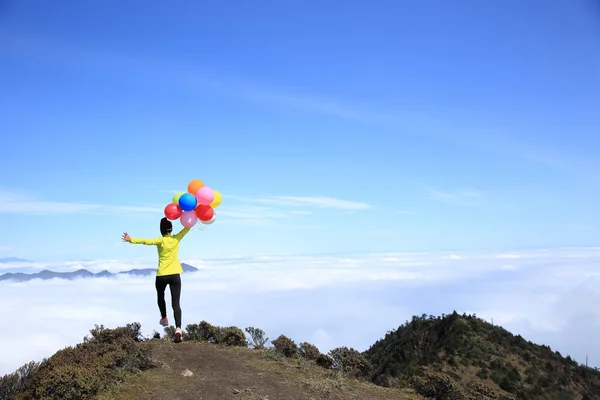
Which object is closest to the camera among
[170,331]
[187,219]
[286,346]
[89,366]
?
[89,366]

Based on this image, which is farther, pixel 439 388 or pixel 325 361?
pixel 325 361

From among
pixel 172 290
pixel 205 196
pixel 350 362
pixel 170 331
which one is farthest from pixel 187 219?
pixel 350 362

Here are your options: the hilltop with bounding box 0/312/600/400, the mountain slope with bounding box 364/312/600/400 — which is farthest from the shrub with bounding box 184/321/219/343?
the mountain slope with bounding box 364/312/600/400

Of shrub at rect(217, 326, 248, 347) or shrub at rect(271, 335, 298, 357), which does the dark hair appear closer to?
shrub at rect(217, 326, 248, 347)

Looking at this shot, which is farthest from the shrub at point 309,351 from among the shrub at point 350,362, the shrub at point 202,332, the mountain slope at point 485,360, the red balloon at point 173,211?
the mountain slope at point 485,360

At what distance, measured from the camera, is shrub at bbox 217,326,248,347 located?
509 inches

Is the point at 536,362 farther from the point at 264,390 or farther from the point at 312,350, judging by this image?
the point at 264,390

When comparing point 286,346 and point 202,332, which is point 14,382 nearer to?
point 202,332

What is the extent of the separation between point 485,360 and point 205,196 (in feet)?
83.8

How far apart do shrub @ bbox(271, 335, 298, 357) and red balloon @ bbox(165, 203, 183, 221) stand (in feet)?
14.3

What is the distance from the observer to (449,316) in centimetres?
3666

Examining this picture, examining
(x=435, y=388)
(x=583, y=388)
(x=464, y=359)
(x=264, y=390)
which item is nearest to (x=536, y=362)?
(x=583, y=388)

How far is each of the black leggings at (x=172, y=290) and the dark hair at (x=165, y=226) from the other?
41.9 inches

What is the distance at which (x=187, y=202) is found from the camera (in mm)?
11445
